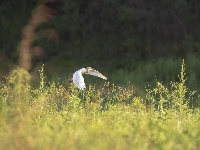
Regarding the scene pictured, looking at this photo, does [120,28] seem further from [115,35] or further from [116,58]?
[116,58]

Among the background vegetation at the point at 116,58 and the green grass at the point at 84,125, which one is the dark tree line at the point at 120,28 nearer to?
the background vegetation at the point at 116,58

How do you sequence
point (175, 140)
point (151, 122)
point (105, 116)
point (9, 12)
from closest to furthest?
point (175, 140), point (151, 122), point (105, 116), point (9, 12)

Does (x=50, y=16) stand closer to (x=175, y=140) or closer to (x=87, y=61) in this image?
(x=175, y=140)

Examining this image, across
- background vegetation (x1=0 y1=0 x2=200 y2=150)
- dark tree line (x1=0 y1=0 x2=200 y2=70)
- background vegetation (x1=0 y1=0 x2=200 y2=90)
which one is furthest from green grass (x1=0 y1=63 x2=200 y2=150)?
dark tree line (x1=0 y1=0 x2=200 y2=70)

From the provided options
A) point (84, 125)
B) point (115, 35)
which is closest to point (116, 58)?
point (115, 35)

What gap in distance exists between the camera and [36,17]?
5215 millimetres

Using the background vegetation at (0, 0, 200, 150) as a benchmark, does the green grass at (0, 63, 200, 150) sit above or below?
below

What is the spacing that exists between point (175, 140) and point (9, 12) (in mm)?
15909

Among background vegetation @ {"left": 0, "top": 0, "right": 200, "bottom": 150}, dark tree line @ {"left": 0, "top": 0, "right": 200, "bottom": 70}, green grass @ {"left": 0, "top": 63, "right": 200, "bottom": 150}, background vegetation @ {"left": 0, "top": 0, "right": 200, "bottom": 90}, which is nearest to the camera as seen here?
green grass @ {"left": 0, "top": 63, "right": 200, "bottom": 150}

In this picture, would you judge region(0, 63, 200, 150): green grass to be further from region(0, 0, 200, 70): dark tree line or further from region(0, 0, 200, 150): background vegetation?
region(0, 0, 200, 70): dark tree line

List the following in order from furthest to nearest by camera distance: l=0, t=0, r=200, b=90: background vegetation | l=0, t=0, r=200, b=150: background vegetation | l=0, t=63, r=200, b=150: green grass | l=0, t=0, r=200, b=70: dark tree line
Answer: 1. l=0, t=0, r=200, b=70: dark tree line
2. l=0, t=0, r=200, b=90: background vegetation
3. l=0, t=0, r=200, b=150: background vegetation
4. l=0, t=63, r=200, b=150: green grass

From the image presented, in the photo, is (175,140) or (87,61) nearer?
(175,140)

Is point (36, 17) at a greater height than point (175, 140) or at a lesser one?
greater

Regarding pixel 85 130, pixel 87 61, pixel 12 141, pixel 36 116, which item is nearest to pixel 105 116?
pixel 36 116
